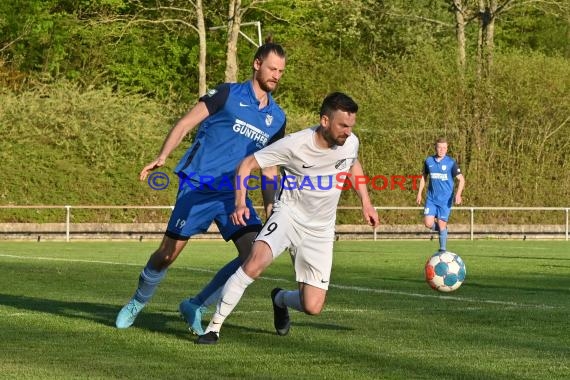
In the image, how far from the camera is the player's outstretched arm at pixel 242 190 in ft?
29.9

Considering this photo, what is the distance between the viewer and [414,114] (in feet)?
128

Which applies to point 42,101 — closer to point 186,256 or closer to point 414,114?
point 414,114

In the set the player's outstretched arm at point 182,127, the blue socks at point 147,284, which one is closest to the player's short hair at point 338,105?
the player's outstretched arm at point 182,127

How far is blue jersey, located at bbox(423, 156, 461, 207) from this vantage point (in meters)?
25.0

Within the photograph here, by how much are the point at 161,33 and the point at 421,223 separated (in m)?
21.0

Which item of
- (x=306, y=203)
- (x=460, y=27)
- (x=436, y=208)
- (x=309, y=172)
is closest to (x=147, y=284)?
(x=306, y=203)

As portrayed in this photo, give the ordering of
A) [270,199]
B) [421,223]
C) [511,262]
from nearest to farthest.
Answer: [270,199] < [511,262] < [421,223]

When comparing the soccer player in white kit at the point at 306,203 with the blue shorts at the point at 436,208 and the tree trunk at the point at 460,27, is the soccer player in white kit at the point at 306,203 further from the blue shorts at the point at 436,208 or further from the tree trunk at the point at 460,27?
the tree trunk at the point at 460,27

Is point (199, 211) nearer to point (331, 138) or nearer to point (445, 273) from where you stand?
point (331, 138)

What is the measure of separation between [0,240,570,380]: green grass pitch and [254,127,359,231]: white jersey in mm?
949

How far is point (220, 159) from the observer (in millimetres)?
10125

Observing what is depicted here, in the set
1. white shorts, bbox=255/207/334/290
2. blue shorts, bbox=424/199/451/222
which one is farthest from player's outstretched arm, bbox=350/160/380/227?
blue shorts, bbox=424/199/451/222

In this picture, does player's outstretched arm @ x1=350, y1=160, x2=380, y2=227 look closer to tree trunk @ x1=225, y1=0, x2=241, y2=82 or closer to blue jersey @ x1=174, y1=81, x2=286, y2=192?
blue jersey @ x1=174, y1=81, x2=286, y2=192

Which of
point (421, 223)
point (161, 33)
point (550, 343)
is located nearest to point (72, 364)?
point (550, 343)
